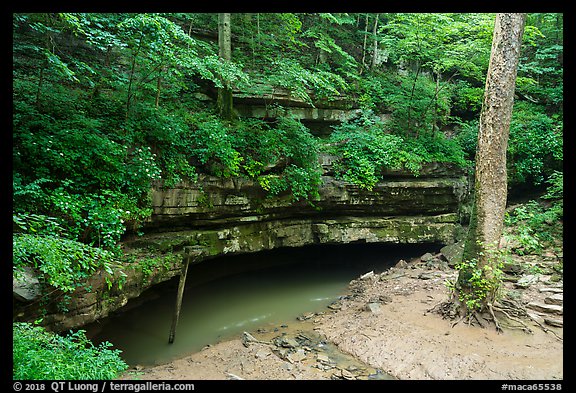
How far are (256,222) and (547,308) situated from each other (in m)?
7.65

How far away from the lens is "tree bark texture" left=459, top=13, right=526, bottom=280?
6824 mm

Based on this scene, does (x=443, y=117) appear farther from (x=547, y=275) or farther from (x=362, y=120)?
(x=547, y=275)

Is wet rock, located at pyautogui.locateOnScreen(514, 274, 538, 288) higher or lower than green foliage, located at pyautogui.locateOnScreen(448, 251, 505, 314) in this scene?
lower

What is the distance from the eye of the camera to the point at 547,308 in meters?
7.29

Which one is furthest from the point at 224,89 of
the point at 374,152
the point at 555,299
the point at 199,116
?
the point at 555,299

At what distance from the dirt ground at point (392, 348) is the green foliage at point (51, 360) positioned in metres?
0.85

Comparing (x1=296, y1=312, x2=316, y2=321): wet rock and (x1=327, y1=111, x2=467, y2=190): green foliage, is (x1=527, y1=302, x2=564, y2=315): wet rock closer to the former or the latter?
(x1=296, y1=312, x2=316, y2=321): wet rock

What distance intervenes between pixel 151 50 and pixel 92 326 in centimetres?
665

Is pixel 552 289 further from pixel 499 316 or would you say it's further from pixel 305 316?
pixel 305 316

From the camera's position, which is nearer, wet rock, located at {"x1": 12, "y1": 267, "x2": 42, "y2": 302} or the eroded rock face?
wet rock, located at {"x1": 12, "y1": 267, "x2": 42, "y2": 302}

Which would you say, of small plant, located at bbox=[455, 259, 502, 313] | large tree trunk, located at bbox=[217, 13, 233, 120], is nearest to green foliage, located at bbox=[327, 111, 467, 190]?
large tree trunk, located at bbox=[217, 13, 233, 120]

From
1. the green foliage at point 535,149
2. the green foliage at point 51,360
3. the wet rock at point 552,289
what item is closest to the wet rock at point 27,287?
the green foliage at point 51,360

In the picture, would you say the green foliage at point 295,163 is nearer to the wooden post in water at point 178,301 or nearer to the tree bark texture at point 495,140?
the wooden post in water at point 178,301
